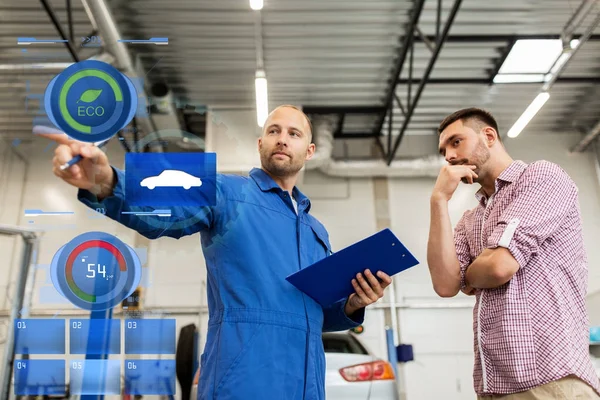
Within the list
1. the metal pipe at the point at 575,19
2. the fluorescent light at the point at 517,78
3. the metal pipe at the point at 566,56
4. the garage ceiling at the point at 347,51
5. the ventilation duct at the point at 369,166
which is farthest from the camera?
the ventilation duct at the point at 369,166

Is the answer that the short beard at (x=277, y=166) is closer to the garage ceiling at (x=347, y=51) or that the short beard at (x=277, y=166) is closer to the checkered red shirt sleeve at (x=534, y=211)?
the checkered red shirt sleeve at (x=534, y=211)

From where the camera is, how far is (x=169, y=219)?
0.91 metres

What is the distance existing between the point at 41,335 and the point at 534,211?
1189mm

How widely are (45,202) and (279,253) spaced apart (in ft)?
1.76

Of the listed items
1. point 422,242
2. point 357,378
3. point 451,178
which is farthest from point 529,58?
point 451,178

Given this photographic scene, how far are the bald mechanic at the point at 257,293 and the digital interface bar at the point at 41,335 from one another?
0.22 metres

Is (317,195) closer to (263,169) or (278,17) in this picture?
(278,17)

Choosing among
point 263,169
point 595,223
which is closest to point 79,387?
point 263,169

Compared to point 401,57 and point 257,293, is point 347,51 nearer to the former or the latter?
point 401,57

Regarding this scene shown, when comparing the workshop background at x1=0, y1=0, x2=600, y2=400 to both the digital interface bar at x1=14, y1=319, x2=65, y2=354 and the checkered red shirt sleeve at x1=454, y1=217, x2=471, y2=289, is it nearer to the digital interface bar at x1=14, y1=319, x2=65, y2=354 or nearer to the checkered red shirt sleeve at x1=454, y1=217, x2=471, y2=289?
the checkered red shirt sleeve at x1=454, y1=217, x2=471, y2=289

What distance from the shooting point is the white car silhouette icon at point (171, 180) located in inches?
31.4

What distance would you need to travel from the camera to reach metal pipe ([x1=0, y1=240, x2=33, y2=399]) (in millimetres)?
873

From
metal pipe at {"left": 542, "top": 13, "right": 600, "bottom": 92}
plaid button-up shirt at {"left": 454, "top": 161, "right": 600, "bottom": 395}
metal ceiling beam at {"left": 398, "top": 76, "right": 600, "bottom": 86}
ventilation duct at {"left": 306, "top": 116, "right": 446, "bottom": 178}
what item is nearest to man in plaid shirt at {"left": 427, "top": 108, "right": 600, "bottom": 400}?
plaid button-up shirt at {"left": 454, "top": 161, "right": 600, "bottom": 395}

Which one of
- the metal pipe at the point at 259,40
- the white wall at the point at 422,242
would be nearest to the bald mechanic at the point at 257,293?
the metal pipe at the point at 259,40
